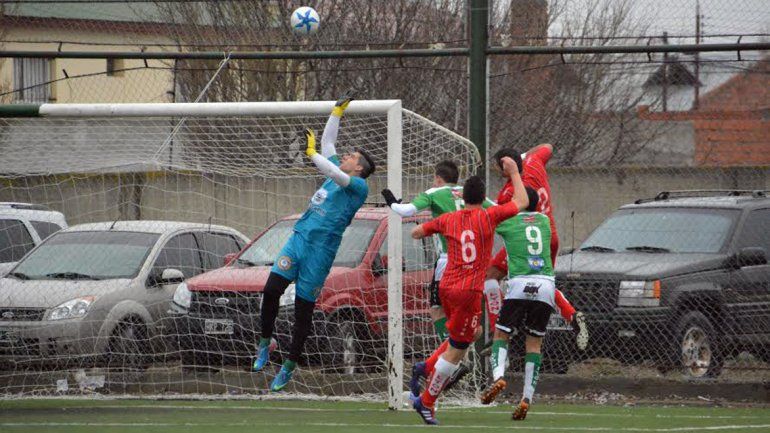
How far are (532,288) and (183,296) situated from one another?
4.32 metres

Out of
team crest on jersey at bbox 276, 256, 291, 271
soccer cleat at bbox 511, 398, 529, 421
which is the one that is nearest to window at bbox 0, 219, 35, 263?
team crest on jersey at bbox 276, 256, 291, 271

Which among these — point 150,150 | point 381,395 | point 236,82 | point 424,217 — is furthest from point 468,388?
point 236,82

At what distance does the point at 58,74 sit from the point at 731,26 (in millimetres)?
16274

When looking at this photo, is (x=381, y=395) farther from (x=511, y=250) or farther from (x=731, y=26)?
(x=731, y=26)

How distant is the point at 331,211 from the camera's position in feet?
34.0

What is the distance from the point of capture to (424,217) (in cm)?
1305

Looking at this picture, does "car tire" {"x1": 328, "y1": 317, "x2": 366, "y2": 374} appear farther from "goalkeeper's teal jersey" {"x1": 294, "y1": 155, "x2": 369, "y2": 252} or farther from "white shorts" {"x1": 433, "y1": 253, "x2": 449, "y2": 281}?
"goalkeeper's teal jersey" {"x1": 294, "y1": 155, "x2": 369, "y2": 252}

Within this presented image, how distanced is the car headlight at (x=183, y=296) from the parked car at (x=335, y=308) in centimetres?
1

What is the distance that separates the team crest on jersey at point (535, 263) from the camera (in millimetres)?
10102

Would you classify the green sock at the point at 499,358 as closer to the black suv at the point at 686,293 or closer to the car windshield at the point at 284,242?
the black suv at the point at 686,293

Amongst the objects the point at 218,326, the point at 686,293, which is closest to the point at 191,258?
the point at 218,326

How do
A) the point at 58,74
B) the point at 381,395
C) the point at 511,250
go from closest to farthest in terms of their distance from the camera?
the point at 511,250, the point at 381,395, the point at 58,74

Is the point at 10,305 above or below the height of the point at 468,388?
above

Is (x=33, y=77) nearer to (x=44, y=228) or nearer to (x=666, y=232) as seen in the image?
(x=44, y=228)
